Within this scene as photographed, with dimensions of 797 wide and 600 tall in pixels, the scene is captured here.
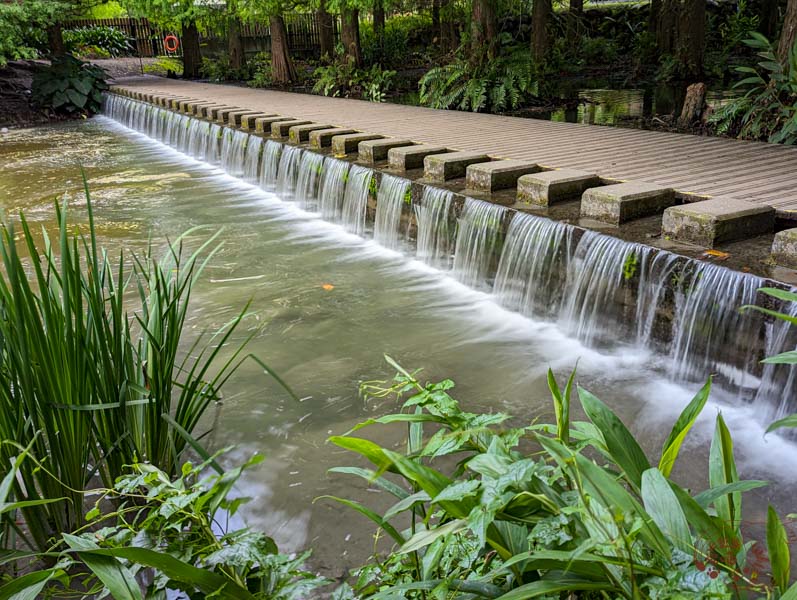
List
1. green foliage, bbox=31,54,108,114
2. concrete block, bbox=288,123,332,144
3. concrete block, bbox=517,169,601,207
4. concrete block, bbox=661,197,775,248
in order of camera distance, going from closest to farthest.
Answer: concrete block, bbox=661,197,775,248 < concrete block, bbox=517,169,601,207 < concrete block, bbox=288,123,332,144 < green foliage, bbox=31,54,108,114

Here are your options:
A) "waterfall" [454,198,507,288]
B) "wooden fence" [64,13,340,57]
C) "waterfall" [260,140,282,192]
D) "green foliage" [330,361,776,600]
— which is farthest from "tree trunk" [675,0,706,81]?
"wooden fence" [64,13,340,57]

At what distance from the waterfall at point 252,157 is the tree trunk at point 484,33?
472cm

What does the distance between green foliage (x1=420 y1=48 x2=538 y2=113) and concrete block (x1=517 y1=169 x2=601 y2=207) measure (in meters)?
6.57

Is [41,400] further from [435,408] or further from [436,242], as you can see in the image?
[436,242]

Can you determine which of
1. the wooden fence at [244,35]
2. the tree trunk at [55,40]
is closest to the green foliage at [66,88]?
the tree trunk at [55,40]

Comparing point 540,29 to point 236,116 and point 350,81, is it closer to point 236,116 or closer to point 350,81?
point 350,81

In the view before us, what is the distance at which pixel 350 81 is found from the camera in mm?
16438

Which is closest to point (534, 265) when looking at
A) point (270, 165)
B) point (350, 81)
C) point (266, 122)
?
point (270, 165)

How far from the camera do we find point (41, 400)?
2.30 m

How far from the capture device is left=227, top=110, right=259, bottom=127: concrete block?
11011 millimetres

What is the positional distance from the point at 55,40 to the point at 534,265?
18.6 meters

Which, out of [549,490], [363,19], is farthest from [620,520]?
[363,19]

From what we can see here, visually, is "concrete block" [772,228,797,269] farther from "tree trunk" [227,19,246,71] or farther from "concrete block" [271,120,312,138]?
"tree trunk" [227,19,246,71]

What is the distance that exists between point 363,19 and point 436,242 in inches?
1084
